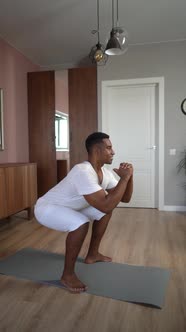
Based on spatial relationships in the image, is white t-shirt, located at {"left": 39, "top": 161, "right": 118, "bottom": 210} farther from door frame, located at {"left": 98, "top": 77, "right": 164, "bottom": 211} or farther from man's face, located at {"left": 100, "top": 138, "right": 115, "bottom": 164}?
door frame, located at {"left": 98, "top": 77, "right": 164, "bottom": 211}

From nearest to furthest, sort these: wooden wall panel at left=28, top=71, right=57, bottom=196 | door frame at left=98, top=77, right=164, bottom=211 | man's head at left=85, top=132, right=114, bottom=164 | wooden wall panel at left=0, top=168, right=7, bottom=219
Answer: man's head at left=85, top=132, right=114, bottom=164
wooden wall panel at left=0, top=168, right=7, bottom=219
door frame at left=98, top=77, right=164, bottom=211
wooden wall panel at left=28, top=71, right=57, bottom=196

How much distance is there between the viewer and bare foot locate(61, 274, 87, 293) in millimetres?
1762

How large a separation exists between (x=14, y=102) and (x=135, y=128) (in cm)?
192

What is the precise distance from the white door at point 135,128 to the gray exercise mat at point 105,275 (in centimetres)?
232

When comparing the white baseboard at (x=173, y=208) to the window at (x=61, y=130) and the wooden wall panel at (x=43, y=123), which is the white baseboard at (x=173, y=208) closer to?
the wooden wall panel at (x=43, y=123)

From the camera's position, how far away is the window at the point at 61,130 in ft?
15.6

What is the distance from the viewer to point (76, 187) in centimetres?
176

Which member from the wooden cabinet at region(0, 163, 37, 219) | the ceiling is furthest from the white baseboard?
the ceiling

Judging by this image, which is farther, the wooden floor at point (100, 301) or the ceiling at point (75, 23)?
the ceiling at point (75, 23)

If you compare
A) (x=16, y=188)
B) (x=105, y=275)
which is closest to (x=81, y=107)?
(x=16, y=188)

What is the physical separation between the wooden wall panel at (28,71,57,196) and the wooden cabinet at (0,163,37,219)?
800 mm

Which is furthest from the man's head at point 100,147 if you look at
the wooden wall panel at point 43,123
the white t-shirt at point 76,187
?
the wooden wall panel at point 43,123

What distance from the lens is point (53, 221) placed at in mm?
1847

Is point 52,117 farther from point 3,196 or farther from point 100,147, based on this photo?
point 100,147
